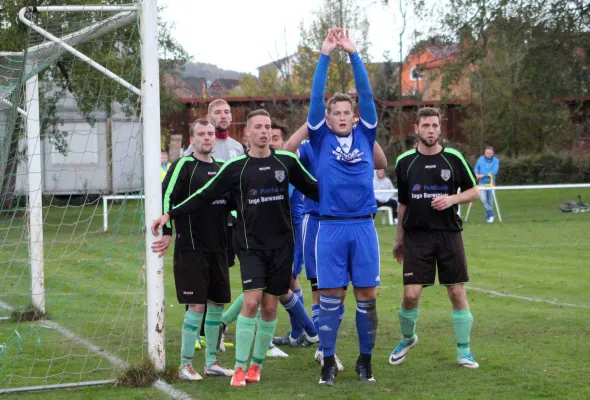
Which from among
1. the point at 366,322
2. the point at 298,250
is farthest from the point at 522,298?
the point at 366,322

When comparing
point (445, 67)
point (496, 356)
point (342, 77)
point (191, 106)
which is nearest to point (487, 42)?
point (445, 67)

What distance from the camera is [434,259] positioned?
7195 millimetres

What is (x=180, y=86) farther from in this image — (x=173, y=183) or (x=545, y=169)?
(x=173, y=183)

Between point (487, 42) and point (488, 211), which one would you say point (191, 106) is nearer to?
point (487, 42)

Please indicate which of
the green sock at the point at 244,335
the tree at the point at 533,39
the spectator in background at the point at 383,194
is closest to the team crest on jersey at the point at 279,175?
the green sock at the point at 244,335

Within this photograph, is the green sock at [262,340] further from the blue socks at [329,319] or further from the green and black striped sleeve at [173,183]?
the green and black striped sleeve at [173,183]

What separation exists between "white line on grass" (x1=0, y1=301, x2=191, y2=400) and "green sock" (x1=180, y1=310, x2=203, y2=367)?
28 centimetres

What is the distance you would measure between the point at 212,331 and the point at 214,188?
1248 mm

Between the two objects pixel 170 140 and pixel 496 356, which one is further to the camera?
pixel 170 140

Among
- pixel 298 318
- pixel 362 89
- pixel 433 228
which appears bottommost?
pixel 298 318

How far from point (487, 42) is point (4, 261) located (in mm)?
21204

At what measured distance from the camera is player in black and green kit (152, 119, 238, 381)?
6.93 meters

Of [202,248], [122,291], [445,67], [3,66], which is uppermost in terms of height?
[445,67]

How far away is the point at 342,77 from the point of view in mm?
37281
